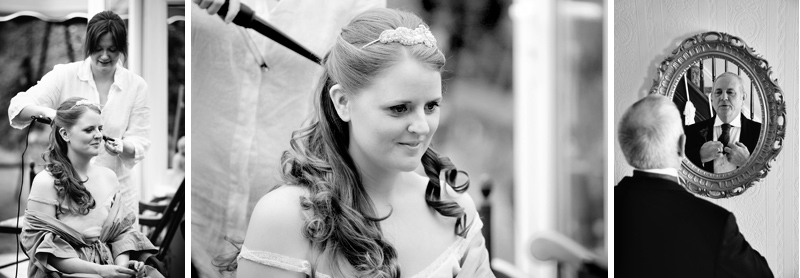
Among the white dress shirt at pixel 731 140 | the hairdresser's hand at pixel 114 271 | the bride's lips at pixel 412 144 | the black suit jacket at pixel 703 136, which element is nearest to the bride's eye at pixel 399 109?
the bride's lips at pixel 412 144

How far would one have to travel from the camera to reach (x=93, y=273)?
3.31 meters

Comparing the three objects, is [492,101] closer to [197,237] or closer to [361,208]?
[361,208]

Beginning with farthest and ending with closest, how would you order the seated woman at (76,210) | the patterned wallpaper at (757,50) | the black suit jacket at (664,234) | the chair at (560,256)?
the patterned wallpaper at (757,50)
the black suit jacket at (664,234)
the chair at (560,256)
the seated woman at (76,210)

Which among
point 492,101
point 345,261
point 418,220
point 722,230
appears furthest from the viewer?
point 722,230

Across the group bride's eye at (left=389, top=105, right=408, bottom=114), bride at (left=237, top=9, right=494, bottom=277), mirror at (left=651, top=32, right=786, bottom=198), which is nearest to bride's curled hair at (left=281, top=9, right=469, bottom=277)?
bride at (left=237, top=9, right=494, bottom=277)

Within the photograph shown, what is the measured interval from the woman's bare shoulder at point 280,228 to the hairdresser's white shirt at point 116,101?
0.74 m

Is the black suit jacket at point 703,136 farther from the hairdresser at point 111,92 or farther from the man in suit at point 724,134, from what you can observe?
the hairdresser at point 111,92

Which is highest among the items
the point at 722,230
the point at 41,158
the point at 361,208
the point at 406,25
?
the point at 406,25

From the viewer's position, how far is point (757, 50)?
4.52m

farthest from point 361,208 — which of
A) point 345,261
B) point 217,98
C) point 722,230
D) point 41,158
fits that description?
point 722,230

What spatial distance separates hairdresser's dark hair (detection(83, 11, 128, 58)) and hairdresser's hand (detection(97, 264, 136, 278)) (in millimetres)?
913

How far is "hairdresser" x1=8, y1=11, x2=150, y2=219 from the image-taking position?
336 cm

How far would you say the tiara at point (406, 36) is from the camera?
3.06m

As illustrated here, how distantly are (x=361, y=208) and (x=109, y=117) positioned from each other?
1.18 meters
